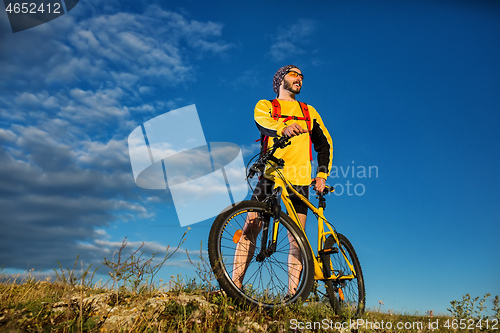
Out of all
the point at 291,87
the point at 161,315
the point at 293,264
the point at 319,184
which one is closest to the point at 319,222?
the point at 319,184

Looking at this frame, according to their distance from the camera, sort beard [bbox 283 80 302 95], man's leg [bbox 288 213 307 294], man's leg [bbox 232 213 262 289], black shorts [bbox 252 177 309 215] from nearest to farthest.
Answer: man's leg [bbox 232 213 262 289]
man's leg [bbox 288 213 307 294]
black shorts [bbox 252 177 309 215]
beard [bbox 283 80 302 95]

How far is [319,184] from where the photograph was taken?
5672mm

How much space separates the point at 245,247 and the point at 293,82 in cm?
286

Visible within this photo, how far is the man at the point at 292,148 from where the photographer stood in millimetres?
4516

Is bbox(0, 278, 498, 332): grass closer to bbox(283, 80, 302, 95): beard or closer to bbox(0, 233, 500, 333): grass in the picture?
bbox(0, 233, 500, 333): grass

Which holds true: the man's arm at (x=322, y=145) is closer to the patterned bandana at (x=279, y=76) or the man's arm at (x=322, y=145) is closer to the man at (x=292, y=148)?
the man at (x=292, y=148)

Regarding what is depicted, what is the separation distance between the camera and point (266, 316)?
3.92m

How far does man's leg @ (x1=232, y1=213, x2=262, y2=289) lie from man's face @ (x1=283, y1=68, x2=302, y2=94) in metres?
2.41

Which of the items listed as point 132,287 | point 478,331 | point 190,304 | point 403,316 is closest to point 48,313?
point 132,287

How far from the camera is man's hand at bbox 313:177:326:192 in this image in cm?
564

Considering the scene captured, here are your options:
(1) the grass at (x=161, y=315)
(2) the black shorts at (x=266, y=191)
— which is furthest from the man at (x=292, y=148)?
(1) the grass at (x=161, y=315)

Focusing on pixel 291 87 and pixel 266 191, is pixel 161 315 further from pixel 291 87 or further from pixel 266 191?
pixel 291 87

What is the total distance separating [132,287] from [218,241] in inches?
49.3

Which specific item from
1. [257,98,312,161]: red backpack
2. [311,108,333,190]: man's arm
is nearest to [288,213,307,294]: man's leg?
[257,98,312,161]: red backpack
